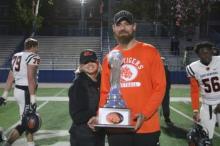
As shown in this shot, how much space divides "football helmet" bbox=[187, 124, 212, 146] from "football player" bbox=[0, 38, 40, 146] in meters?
2.70

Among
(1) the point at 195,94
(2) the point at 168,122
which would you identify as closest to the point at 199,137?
(1) the point at 195,94

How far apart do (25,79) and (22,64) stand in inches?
10.1

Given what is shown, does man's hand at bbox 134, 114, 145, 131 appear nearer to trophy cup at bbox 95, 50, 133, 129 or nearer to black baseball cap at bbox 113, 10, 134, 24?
trophy cup at bbox 95, 50, 133, 129

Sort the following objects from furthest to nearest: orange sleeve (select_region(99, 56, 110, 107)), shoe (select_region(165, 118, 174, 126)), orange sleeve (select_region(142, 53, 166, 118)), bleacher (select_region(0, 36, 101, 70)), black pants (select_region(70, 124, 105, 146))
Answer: bleacher (select_region(0, 36, 101, 70))
shoe (select_region(165, 118, 174, 126))
black pants (select_region(70, 124, 105, 146))
orange sleeve (select_region(99, 56, 110, 107))
orange sleeve (select_region(142, 53, 166, 118))

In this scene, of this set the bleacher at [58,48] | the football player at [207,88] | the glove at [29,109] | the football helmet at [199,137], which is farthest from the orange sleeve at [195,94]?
the bleacher at [58,48]

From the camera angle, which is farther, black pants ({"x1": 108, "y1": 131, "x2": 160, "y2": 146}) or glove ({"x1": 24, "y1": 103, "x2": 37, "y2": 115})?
glove ({"x1": 24, "y1": 103, "x2": 37, "y2": 115})

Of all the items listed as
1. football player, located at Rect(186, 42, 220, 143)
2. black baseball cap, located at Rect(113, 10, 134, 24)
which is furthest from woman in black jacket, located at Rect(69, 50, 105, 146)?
football player, located at Rect(186, 42, 220, 143)

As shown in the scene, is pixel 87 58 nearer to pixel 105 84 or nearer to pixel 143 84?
pixel 105 84

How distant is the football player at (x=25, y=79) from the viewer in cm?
830

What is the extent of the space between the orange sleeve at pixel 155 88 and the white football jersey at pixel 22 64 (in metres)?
4.08

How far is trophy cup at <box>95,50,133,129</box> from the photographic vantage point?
167 inches

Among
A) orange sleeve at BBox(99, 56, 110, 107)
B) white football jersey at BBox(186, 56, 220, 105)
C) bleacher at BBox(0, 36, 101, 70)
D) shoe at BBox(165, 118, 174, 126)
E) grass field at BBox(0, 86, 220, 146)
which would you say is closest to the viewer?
orange sleeve at BBox(99, 56, 110, 107)

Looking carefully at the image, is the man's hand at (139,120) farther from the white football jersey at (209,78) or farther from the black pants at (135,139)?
the white football jersey at (209,78)

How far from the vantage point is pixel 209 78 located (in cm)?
726
